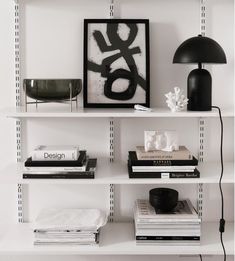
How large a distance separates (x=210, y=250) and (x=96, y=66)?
94cm

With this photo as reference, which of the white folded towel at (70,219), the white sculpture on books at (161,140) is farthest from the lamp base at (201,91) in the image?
the white folded towel at (70,219)

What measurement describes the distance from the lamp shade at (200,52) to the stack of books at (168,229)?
0.65 m

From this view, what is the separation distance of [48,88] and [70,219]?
57 centimetres

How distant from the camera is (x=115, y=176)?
5.74 feet

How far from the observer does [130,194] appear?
2.00m

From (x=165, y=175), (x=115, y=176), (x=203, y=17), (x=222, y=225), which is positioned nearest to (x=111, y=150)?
(x=115, y=176)

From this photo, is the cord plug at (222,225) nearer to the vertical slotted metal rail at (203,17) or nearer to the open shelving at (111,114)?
the open shelving at (111,114)

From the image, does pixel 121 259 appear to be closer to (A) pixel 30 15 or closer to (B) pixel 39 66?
(B) pixel 39 66

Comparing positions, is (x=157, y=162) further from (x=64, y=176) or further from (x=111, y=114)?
(x=64, y=176)

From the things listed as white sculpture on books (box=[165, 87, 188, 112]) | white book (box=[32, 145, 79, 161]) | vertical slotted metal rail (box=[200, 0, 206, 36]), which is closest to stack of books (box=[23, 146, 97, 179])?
white book (box=[32, 145, 79, 161])


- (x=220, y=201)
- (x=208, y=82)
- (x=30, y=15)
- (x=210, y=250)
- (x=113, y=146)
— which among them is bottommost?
(x=210, y=250)

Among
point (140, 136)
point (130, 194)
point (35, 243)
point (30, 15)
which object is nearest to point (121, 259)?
point (130, 194)

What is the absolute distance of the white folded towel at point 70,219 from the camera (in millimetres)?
1746

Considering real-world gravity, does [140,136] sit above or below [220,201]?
above
